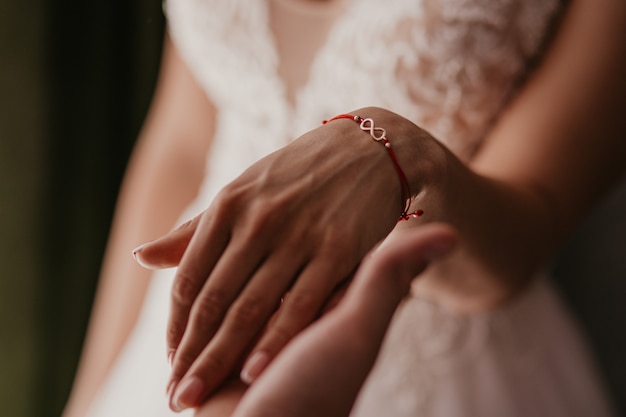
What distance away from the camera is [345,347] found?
280 millimetres

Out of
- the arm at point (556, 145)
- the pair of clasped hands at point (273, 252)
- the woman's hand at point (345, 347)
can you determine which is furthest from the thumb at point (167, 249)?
the arm at point (556, 145)

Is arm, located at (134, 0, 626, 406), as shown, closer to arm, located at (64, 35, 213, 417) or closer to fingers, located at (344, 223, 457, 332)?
fingers, located at (344, 223, 457, 332)

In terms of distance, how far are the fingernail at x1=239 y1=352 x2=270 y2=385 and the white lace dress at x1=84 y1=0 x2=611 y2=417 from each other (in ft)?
1.14

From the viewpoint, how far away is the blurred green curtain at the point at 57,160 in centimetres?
105

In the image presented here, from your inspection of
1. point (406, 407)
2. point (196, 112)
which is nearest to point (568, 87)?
point (406, 407)

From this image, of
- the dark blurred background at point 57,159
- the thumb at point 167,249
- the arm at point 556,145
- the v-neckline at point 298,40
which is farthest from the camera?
the dark blurred background at point 57,159

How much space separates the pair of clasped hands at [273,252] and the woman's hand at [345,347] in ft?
0.05

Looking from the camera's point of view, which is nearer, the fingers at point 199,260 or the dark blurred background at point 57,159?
the fingers at point 199,260

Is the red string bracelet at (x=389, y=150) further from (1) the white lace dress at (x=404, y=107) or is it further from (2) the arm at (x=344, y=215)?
(1) the white lace dress at (x=404, y=107)

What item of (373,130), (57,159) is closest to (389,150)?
(373,130)

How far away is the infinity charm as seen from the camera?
394 millimetres

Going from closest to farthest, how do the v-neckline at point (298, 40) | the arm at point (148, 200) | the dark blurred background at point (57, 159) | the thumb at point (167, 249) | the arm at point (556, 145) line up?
1. the thumb at point (167, 249)
2. the arm at point (556, 145)
3. the v-neckline at point (298, 40)
4. the arm at point (148, 200)
5. the dark blurred background at point (57, 159)

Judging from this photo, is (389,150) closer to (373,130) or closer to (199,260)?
(373,130)

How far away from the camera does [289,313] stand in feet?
1.12
